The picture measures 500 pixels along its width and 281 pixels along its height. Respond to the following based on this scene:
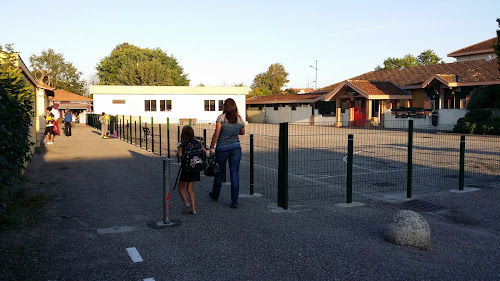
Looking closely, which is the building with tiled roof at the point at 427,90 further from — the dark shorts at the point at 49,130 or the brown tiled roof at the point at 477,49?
the dark shorts at the point at 49,130

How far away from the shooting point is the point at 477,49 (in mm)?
42594

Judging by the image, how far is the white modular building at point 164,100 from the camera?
46062 mm

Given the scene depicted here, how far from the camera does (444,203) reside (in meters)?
8.26

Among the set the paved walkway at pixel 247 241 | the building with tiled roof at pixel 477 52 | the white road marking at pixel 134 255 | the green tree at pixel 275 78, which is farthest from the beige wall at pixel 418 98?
the green tree at pixel 275 78

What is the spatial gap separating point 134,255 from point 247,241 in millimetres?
1419

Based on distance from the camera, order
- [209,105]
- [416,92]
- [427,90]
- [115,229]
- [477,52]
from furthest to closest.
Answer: [209,105] < [477,52] < [416,92] < [427,90] < [115,229]

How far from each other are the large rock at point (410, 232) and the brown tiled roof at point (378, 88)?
31.5 metres

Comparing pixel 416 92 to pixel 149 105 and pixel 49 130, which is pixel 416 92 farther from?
pixel 49 130

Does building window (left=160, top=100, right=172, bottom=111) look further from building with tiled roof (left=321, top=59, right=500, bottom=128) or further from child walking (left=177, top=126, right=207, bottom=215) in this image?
child walking (left=177, top=126, right=207, bottom=215)

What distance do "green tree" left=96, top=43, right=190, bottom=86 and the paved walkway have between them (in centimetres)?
6601

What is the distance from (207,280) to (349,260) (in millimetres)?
1648

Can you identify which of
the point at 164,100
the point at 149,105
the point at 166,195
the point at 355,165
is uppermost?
the point at 164,100

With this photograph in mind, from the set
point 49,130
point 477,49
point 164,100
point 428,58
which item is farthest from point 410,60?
point 49,130

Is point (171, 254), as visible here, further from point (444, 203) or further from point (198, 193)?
point (444, 203)
